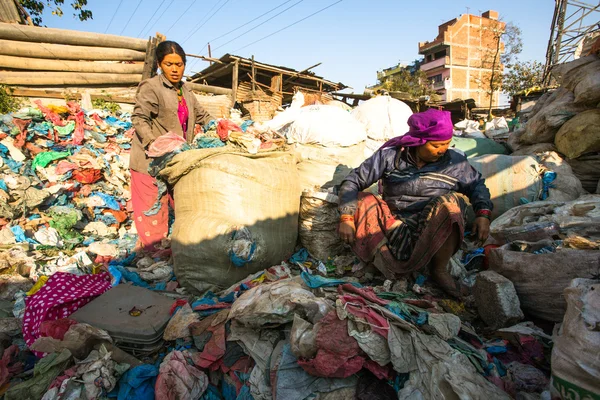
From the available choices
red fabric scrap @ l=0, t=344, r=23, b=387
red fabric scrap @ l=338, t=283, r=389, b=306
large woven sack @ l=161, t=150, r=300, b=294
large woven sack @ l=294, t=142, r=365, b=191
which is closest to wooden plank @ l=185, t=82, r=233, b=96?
large woven sack @ l=294, t=142, r=365, b=191

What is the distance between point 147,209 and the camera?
277 cm

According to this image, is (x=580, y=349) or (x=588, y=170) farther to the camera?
(x=588, y=170)

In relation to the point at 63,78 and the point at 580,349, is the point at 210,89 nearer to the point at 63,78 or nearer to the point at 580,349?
the point at 63,78

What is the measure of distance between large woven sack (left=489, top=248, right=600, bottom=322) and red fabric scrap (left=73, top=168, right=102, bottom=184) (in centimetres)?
411

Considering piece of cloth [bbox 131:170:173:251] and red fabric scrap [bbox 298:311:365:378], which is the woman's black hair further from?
red fabric scrap [bbox 298:311:365:378]

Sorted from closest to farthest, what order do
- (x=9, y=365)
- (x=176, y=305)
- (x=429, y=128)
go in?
(x=9, y=365) < (x=176, y=305) < (x=429, y=128)

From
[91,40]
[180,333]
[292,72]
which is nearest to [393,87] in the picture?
[292,72]

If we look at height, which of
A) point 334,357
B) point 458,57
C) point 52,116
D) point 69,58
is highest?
point 458,57

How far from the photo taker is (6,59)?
472 centimetres

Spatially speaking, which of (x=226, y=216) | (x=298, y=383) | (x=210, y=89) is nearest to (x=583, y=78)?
(x=226, y=216)

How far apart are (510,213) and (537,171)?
838 mm

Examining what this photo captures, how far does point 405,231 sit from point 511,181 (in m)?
1.53

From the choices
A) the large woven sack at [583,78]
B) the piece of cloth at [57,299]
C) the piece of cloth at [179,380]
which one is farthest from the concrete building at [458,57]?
the piece of cloth at [179,380]

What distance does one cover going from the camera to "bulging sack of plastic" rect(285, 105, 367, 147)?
2994 mm
